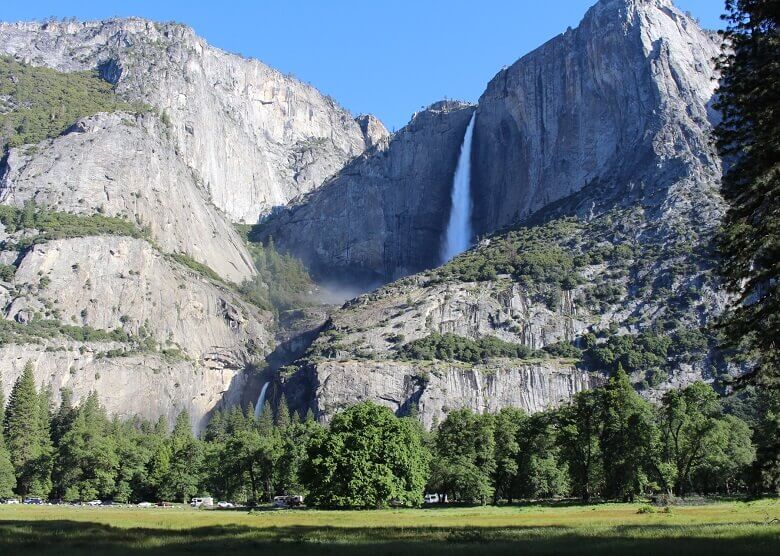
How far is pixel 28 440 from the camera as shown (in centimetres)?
11244

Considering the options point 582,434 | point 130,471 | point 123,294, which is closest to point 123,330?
point 123,294

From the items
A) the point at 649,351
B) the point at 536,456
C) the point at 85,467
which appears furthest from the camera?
the point at 649,351

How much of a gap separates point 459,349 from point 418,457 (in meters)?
75.5

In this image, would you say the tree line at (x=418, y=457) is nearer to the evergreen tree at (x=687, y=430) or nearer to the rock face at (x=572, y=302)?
the evergreen tree at (x=687, y=430)

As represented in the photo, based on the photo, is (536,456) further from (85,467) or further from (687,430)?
(85,467)

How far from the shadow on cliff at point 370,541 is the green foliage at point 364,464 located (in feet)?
107

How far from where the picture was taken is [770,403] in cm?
7462

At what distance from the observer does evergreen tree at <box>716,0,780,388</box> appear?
2695 cm

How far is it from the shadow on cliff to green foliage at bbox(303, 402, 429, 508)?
32746 millimetres

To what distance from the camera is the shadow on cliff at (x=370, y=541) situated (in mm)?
27859

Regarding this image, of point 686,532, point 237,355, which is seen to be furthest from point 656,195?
point 686,532

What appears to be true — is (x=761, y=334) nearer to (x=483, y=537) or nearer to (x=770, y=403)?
A: (x=483, y=537)

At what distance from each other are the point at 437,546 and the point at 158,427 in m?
125

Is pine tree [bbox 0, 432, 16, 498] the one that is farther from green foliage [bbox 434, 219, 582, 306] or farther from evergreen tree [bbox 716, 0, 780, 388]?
green foliage [bbox 434, 219, 582, 306]
